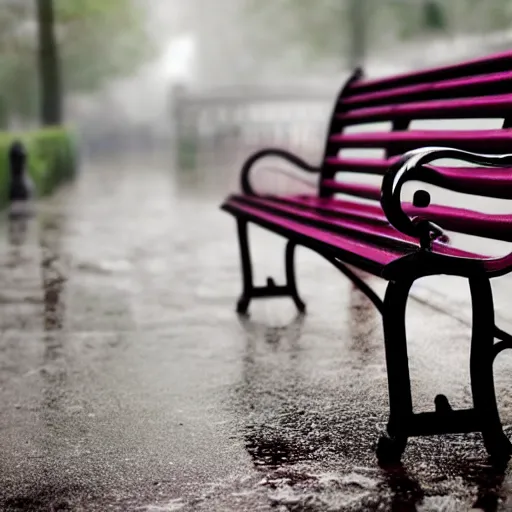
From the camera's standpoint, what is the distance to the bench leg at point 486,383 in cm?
261

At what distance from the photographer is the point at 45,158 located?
43.2ft

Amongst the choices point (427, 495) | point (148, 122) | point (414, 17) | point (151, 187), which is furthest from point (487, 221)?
point (148, 122)

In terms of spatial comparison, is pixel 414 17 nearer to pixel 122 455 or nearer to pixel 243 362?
pixel 243 362

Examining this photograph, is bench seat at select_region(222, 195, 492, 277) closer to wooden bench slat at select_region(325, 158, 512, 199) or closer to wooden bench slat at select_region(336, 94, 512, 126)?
wooden bench slat at select_region(325, 158, 512, 199)

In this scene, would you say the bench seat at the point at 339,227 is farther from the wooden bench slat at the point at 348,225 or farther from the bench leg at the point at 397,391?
the bench leg at the point at 397,391

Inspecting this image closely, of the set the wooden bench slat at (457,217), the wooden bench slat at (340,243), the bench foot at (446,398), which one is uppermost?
the wooden bench slat at (457,217)

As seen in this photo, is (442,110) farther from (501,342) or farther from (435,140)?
(501,342)

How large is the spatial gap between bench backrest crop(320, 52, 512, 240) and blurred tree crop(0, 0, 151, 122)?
16.7 m

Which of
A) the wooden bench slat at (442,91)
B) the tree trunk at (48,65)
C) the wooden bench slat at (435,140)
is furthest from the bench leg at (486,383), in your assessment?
the tree trunk at (48,65)

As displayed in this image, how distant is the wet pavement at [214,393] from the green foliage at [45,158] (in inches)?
171

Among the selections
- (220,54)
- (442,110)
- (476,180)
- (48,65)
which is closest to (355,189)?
(442,110)

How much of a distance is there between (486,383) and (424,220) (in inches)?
22.8

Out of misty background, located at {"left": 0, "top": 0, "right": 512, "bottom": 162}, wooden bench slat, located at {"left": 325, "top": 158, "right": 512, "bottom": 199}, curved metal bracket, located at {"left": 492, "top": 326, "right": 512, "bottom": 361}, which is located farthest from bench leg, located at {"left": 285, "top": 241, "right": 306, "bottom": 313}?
misty background, located at {"left": 0, "top": 0, "right": 512, "bottom": 162}

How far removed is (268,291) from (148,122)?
103 ft
